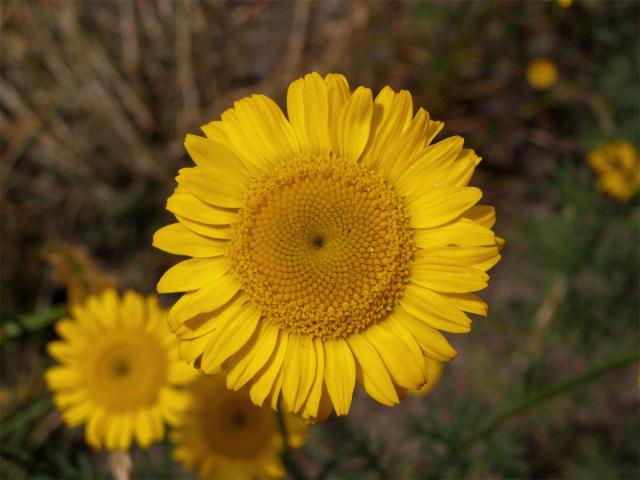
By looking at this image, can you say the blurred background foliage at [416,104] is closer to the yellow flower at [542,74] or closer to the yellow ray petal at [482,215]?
the yellow flower at [542,74]

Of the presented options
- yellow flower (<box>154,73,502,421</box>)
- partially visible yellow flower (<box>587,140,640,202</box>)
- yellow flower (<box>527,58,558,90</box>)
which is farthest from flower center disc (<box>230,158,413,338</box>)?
yellow flower (<box>527,58,558,90</box>)

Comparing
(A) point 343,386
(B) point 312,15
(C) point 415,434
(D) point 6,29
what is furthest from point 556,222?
(D) point 6,29

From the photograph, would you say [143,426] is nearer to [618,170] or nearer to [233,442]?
[233,442]

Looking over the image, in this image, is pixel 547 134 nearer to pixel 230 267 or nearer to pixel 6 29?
pixel 230 267

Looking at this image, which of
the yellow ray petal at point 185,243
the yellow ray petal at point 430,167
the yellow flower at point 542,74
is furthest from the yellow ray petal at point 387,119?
the yellow flower at point 542,74

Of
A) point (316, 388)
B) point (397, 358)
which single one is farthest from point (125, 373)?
point (397, 358)
